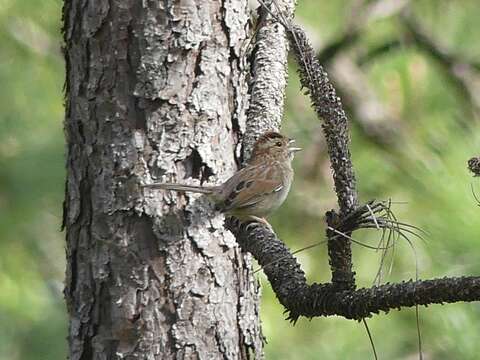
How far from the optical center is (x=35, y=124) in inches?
195

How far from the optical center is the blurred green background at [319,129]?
14.5 ft

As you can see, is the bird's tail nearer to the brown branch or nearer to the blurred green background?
the brown branch

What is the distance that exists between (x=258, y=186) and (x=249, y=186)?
0.20 feet

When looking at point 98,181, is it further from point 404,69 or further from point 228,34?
point 404,69

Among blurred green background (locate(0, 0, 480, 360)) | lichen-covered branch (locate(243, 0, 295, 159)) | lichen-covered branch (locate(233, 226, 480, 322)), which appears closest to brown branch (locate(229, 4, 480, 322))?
lichen-covered branch (locate(233, 226, 480, 322))

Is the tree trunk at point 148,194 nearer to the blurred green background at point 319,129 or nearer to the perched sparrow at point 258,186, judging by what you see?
the perched sparrow at point 258,186

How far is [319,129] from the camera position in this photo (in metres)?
4.99

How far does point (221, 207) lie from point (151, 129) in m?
0.27

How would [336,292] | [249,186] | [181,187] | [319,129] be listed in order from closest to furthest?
[336,292], [181,187], [249,186], [319,129]

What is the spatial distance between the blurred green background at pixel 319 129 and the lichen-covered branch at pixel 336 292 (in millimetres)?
1857

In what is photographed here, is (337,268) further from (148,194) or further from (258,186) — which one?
(258,186)

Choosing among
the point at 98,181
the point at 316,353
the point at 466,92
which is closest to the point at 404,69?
the point at 466,92

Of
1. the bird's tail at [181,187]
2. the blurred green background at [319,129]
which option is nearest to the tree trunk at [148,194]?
the bird's tail at [181,187]

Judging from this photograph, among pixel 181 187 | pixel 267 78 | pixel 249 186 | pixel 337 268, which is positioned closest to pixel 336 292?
pixel 337 268
